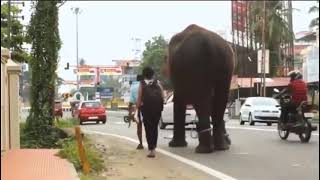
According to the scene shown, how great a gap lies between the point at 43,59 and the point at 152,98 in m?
4.40

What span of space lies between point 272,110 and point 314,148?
15701 millimetres

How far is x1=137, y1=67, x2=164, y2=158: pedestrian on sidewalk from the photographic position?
12805 mm

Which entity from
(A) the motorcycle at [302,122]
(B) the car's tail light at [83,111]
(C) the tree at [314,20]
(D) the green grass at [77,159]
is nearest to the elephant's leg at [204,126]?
(D) the green grass at [77,159]

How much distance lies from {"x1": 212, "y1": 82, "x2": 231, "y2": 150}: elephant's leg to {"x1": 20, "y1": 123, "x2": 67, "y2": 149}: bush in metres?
3.64

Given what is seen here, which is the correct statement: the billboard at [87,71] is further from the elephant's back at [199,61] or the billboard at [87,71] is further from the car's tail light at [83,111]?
the elephant's back at [199,61]

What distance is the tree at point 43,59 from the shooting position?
53.3 feet

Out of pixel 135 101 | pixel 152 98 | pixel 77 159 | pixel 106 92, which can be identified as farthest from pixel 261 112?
pixel 106 92

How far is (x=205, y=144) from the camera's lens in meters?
13.5

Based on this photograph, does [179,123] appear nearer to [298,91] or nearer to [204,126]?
[204,126]

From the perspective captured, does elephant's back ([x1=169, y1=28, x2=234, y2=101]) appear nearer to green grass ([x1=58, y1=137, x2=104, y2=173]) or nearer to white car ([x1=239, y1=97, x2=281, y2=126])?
green grass ([x1=58, y1=137, x2=104, y2=173])

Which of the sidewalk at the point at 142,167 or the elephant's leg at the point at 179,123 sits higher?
the elephant's leg at the point at 179,123

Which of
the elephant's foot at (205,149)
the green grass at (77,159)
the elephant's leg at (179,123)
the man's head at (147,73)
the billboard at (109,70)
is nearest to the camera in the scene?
the green grass at (77,159)

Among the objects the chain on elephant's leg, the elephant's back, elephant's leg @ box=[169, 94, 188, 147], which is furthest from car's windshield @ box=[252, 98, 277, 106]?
the chain on elephant's leg

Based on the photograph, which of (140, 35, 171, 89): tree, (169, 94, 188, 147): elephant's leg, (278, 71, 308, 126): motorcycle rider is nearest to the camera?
(169, 94, 188, 147): elephant's leg
